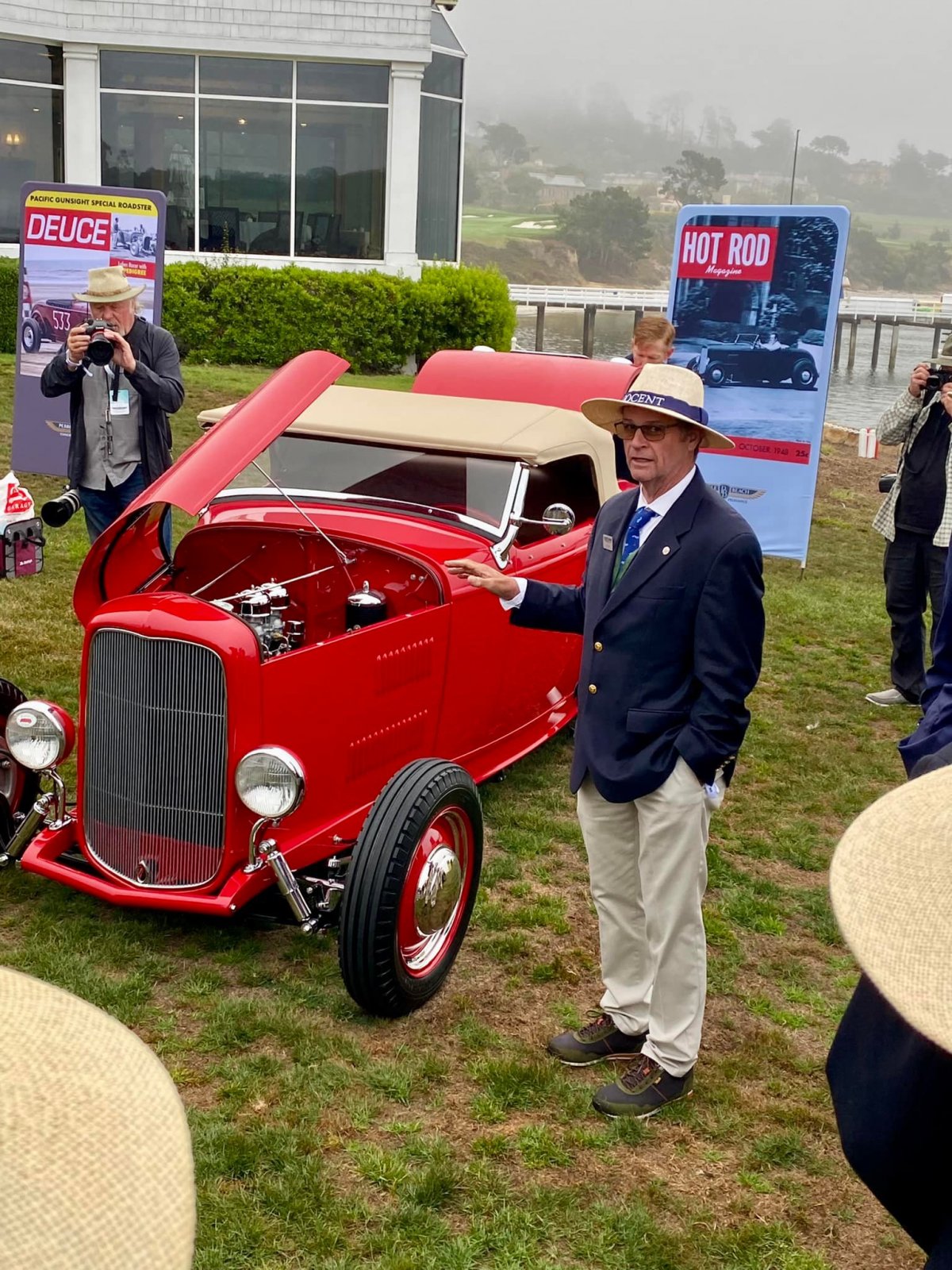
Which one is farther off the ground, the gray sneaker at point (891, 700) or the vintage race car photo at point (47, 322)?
the vintage race car photo at point (47, 322)

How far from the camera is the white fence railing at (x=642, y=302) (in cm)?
5650

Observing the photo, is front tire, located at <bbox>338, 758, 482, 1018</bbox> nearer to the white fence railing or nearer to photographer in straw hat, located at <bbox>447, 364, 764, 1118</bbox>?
photographer in straw hat, located at <bbox>447, 364, 764, 1118</bbox>

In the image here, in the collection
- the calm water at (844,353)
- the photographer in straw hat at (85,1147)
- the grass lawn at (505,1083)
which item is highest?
the photographer in straw hat at (85,1147)

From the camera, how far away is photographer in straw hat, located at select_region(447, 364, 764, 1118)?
3.49 metres

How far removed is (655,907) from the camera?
3.66 meters

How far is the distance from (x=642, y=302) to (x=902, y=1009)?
2441 inches

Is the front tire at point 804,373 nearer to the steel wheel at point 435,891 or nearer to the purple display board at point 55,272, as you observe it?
the purple display board at point 55,272

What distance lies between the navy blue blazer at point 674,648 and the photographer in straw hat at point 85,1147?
266 cm

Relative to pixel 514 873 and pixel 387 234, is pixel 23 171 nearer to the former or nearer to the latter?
pixel 387 234

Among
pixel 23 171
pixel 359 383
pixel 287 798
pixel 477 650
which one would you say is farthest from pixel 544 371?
pixel 23 171

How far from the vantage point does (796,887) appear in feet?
17.5

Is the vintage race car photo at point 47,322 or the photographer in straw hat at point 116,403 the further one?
the vintage race car photo at point 47,322

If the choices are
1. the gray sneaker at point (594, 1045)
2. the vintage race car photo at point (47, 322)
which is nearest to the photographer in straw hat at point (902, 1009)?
the gray sneaker at point (594, 1045)

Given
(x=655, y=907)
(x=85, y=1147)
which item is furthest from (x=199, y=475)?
(x=85, y=1147)
